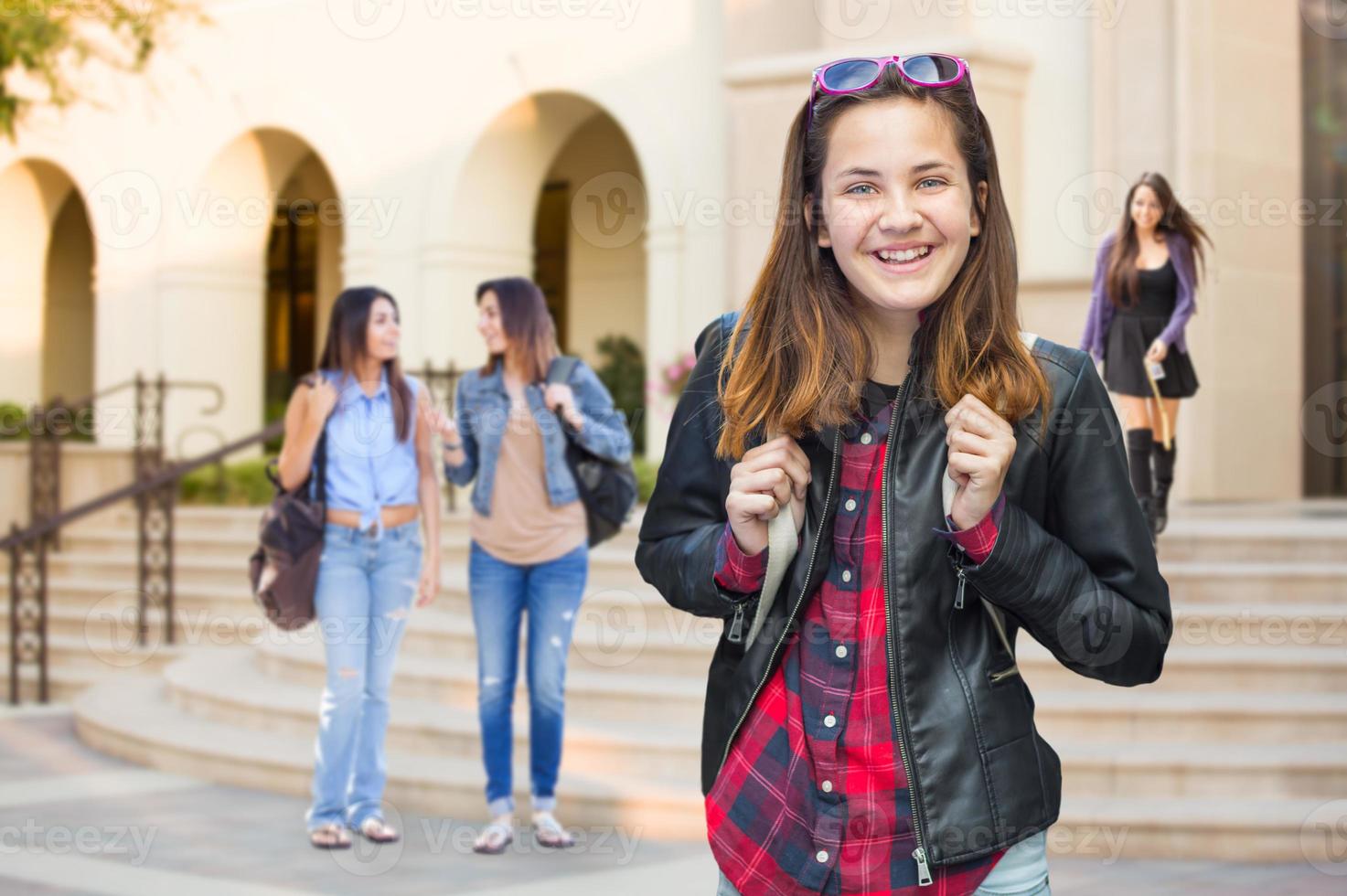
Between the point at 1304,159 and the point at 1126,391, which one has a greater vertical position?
the point at 1304,159

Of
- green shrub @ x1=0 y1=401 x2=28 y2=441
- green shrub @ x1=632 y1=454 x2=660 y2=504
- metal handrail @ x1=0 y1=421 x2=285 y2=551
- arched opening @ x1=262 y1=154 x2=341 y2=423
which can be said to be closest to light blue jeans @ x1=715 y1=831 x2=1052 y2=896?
green shrub @ x1=632 y1=454 x2=660 y2=504

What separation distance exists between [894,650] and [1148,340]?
20.6 feet

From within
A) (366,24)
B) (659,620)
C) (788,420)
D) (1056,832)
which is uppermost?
(366,24)

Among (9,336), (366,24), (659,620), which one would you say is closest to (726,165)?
(366,24)

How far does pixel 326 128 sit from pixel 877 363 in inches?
550

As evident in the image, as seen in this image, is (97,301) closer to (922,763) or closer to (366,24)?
(366,24)

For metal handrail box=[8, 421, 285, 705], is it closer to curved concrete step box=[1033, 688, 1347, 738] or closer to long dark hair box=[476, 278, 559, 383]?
long dark hair box=[476, 278, 559, 383]

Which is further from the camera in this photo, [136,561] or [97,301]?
[97,301]

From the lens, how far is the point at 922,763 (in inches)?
76.5

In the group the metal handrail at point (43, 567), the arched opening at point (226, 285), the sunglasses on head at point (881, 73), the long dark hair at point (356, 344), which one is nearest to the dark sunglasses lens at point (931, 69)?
the sunglasses on head at point (881, 73)

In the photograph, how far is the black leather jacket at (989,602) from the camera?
1.95 m

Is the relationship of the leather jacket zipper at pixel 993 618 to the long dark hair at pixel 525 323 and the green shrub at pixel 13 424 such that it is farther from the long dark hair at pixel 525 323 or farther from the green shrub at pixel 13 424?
the green shrub at pixel 13 424

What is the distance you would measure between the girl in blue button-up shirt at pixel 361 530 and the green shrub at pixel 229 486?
25.9 feet

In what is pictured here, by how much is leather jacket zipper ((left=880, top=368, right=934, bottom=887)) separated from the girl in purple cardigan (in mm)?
5964
